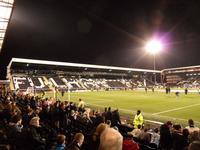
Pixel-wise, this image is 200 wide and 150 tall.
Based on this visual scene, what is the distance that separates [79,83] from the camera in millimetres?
77938

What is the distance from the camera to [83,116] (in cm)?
1112

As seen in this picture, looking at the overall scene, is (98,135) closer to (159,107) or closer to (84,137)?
(84,137)

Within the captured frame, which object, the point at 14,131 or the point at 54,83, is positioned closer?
the point at 14,131

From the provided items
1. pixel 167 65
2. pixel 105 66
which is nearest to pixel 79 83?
pixel 105 66

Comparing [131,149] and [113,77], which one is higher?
[113,77]

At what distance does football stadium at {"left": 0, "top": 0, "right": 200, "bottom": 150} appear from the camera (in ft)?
19.8

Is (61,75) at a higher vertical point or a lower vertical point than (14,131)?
higher

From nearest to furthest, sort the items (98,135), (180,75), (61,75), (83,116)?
(98,135) → (83,116) → (61,75) → (180,75)

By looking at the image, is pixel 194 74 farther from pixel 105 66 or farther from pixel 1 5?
pixel 1 5

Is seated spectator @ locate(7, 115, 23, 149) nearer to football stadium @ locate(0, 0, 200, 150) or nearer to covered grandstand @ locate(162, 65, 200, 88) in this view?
football stadium @ locate(0, 0, 200, 150)

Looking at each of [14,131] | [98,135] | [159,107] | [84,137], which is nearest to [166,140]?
[84,137]

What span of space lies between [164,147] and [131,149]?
336 centimetres

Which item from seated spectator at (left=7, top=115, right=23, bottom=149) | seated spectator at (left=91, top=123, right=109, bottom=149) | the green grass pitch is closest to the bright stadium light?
the green grass pitch

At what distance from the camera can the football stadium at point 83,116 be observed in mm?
6043
